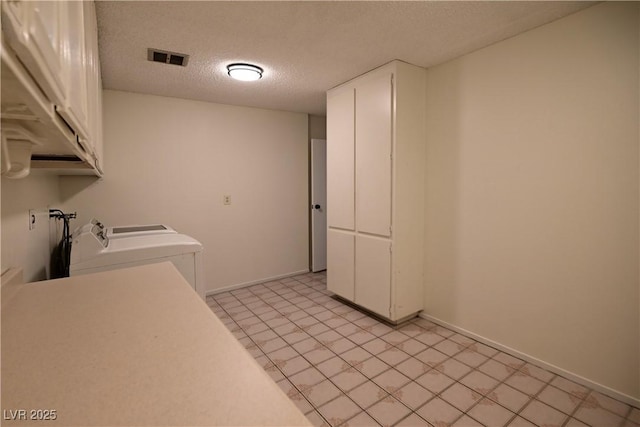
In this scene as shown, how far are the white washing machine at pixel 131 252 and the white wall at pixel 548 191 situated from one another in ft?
6.81

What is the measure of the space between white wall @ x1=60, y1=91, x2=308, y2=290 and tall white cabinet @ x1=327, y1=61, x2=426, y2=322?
1244mm

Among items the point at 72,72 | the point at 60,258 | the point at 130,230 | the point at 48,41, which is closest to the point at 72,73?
the point at 72,72

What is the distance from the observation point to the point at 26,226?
1578mm

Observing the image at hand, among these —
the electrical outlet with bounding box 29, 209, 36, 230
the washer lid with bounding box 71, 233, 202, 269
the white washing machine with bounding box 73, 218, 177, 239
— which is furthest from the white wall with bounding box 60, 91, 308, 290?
the electrical outlet with bounding box 29, 209, 36, 230

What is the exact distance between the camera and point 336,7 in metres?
1.77

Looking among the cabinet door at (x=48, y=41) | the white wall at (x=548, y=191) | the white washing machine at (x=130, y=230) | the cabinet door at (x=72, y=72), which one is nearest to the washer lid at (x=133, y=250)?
the white washing machine at (x=130, y=230)

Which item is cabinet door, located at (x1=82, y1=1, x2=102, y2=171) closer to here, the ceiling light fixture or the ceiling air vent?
the ceiling air vent

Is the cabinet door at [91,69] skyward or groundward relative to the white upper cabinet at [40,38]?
skyward

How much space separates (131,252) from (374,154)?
2.05 m

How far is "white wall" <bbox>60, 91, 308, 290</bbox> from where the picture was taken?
10.3 ft

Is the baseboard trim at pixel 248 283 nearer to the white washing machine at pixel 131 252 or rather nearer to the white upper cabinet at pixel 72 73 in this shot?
the white washing machine at pixel 131 252

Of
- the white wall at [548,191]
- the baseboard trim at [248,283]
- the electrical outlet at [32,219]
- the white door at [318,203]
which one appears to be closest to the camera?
the electrical outlet at [32,219]

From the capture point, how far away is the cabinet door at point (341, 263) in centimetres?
317

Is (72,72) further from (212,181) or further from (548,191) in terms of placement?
(212,181)
